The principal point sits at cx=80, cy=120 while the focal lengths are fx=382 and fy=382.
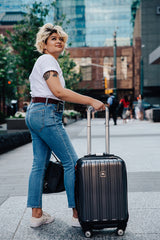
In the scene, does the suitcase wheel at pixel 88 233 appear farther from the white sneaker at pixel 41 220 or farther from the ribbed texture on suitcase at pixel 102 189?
the white sneaker at pixel 41 220

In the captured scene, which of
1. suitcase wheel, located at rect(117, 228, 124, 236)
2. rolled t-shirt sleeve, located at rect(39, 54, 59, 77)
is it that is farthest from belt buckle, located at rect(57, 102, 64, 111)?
suitcase wheel, located at rect(117, 228, 124, 236)

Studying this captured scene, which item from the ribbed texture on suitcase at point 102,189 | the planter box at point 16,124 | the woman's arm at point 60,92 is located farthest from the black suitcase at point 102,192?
the planter box at point 16,124

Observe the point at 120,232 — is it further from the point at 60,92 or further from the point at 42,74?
the point at 42,74

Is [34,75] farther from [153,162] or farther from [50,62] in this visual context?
[153,162]

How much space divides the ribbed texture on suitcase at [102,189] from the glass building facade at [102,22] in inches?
3146

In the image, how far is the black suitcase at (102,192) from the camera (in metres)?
3.02

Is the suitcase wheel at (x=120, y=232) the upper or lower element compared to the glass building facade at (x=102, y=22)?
lower

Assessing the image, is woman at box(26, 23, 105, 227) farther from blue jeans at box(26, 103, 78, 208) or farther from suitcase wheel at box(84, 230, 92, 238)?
suitcase wheel at box(84, 230, 92, 238)

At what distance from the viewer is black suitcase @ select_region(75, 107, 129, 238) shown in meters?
3.02

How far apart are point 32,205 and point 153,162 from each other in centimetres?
415

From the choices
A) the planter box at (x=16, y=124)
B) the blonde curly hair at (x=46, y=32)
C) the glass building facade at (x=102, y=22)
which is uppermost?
the glass building facade at (x=102, y=22)

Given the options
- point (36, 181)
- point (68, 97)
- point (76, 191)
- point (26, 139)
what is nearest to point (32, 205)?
point (36, 181)

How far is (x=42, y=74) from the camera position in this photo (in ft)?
10.6

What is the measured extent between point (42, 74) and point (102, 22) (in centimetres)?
8183
